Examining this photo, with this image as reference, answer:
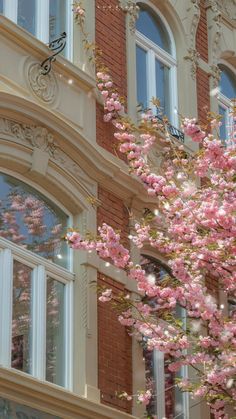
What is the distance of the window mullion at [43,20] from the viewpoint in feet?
51.3

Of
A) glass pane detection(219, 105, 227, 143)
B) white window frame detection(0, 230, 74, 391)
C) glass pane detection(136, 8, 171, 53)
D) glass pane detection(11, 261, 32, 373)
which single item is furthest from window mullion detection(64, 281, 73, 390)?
glass pane detection(219, 105, 227, 143)

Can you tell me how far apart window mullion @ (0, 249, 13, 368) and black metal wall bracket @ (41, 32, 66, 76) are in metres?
2.73

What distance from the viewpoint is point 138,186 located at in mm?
16188

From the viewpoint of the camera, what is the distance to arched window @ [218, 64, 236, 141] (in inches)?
792

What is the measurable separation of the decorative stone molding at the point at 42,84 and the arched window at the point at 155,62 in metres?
2.52

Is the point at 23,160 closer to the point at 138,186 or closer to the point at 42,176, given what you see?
the point at 42,176

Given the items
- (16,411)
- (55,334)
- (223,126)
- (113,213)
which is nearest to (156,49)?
(223,126)

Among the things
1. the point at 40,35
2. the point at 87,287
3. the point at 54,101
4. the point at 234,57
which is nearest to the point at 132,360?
the point at 87,287

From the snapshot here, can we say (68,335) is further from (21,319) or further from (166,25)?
(166,25)

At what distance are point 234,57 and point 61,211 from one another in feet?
22.6

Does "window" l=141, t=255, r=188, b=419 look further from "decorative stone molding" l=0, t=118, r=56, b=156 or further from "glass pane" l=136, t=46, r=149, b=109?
"glass pane" l=136, t=46, r=149, b=109

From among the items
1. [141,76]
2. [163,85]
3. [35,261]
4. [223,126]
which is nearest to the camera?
[35,261]

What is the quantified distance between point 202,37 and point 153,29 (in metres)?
1.29

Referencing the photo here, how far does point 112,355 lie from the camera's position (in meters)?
14.9
